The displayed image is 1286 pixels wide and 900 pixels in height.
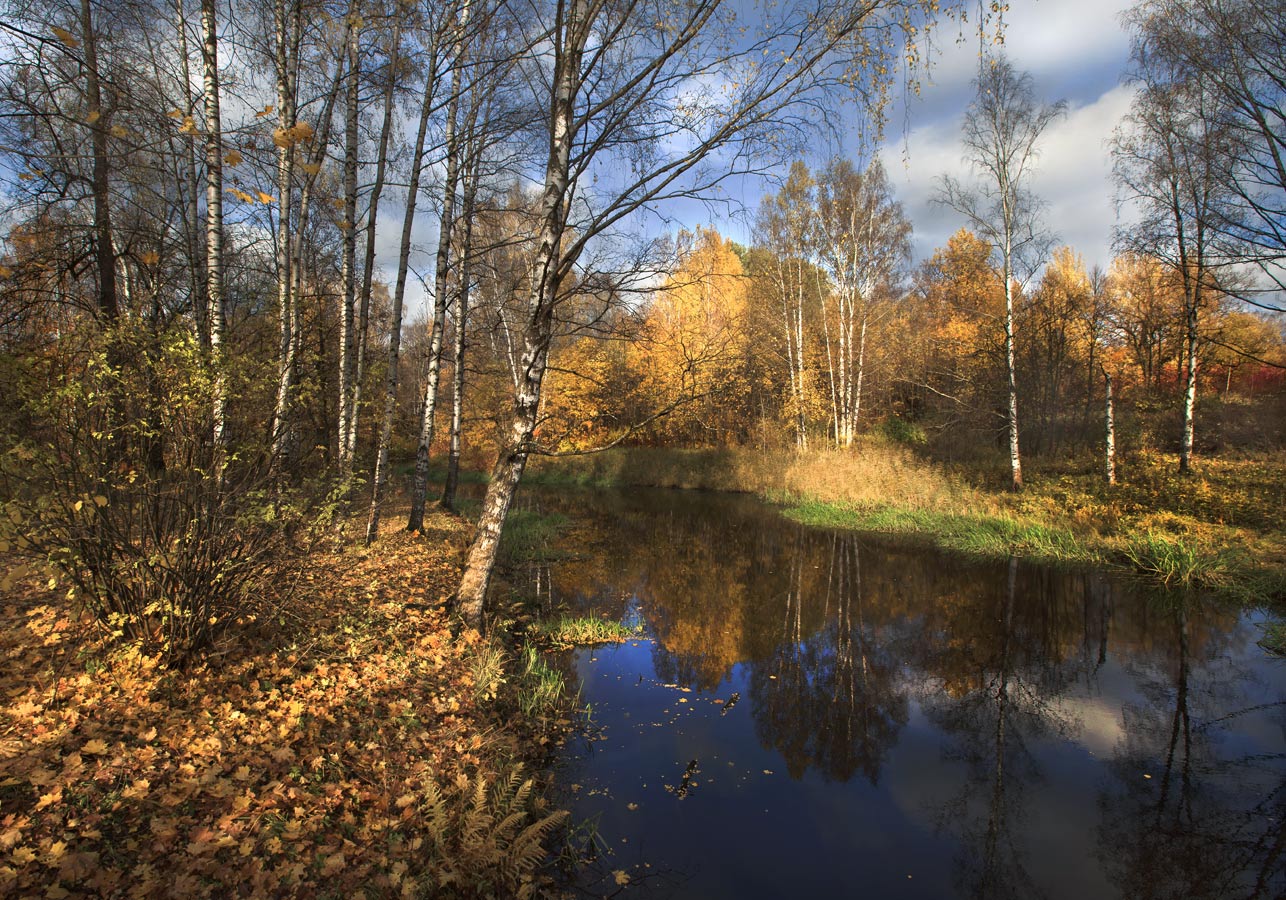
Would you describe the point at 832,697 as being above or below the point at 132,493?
below

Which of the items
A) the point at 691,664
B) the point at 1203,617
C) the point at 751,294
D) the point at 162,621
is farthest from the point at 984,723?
the point at 751,294

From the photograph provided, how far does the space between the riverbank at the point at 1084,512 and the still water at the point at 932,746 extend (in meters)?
1.18

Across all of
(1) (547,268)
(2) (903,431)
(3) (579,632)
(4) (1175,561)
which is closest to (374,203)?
(1) (547,268)

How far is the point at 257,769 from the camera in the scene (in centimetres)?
328

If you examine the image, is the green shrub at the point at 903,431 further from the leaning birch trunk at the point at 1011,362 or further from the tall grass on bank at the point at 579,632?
the tall grass on bank at the point at 579,632

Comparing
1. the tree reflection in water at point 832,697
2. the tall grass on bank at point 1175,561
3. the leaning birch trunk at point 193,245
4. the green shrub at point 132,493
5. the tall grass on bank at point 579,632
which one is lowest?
the tree reflection in water at point 832,697

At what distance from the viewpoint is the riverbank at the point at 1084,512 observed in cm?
946

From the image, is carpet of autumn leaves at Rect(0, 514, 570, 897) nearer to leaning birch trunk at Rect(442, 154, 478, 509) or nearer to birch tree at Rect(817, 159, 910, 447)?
leaning birch trunk at Rect(442, 154, 478, 509)

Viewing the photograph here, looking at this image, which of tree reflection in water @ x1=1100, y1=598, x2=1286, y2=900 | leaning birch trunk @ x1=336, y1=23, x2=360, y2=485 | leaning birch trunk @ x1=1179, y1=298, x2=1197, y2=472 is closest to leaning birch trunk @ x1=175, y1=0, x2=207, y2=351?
leaning birch trunk @ x1=336, y1=23, x2=360, y2=485

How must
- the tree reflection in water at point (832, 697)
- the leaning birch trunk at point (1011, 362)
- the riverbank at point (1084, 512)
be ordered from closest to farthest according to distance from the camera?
the tree reflection in water at point (832, 697)
the riverbank at point (1084, 512)
the leaning birch trunk at point (1011, 362)

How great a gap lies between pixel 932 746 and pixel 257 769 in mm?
5281

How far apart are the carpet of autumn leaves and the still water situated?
985 millimetres

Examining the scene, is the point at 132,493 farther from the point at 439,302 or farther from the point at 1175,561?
the point at 1175,561

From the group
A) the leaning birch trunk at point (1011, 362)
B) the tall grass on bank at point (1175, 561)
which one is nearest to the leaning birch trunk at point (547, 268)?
the tall grass on bank at point (1175, 561)
